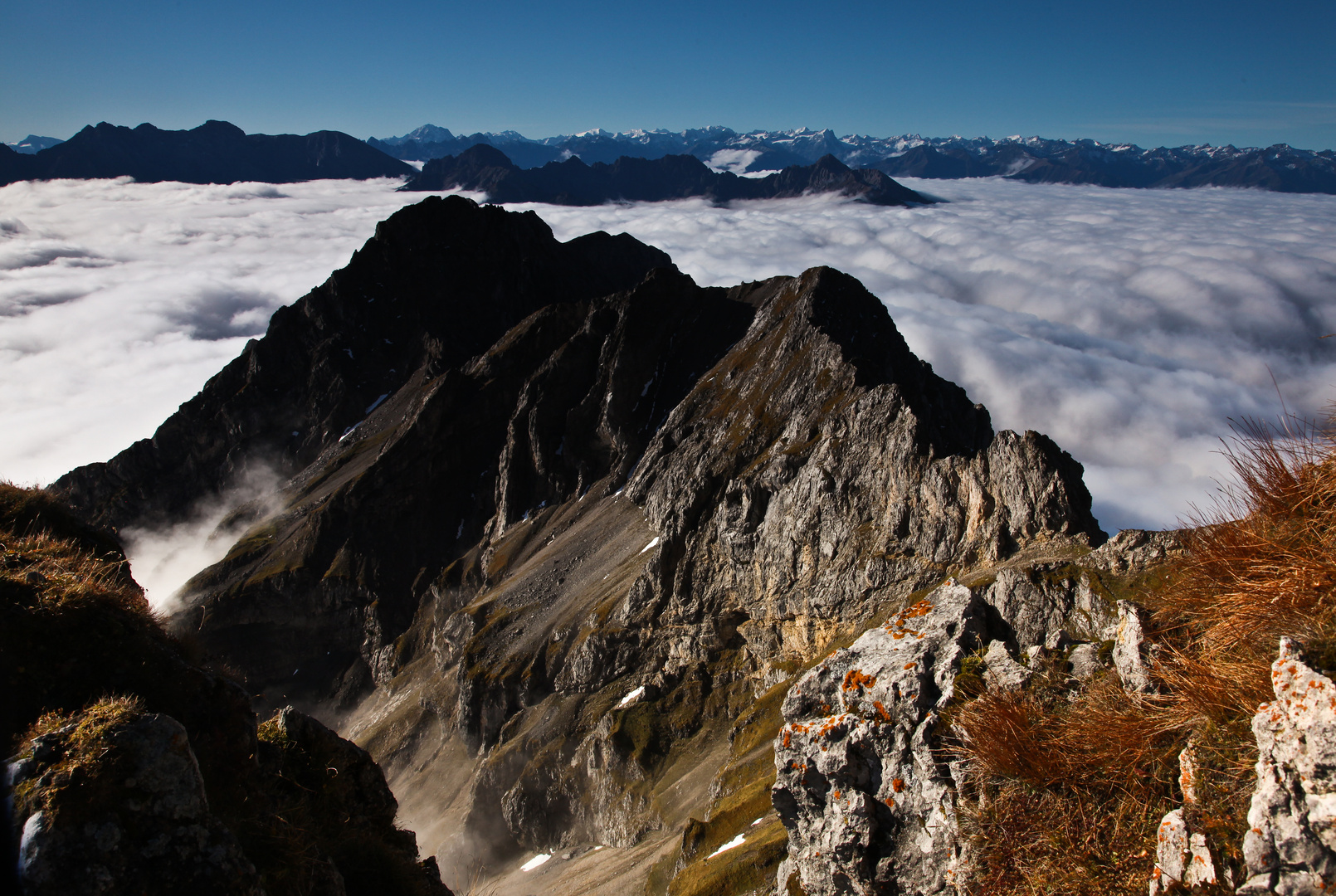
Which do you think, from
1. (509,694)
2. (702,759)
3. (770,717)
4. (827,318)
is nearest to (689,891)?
(770,717)

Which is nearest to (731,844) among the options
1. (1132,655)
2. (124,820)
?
(1132,655)

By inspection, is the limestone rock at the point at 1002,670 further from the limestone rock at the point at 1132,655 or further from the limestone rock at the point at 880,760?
the limestone rock at the point at 1132,655

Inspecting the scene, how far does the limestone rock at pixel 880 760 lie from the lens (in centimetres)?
1531

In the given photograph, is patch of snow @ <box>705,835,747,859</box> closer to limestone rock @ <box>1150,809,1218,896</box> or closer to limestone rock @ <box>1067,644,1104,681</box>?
limestone rock @ <box>1067,644,1104,681</box>

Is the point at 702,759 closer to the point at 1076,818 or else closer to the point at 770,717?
the point at 770,717

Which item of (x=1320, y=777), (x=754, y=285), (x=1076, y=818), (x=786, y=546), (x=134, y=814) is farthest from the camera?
(x=754, y=285)

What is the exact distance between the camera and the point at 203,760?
1139 cm

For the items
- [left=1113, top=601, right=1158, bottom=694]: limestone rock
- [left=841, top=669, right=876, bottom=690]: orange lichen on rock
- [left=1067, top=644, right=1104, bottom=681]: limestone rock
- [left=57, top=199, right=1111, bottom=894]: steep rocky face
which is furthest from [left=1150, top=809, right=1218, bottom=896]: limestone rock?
[left=57, top=199, right=1111, bottom=894]: steep rocky face

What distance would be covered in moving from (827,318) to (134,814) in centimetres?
10710

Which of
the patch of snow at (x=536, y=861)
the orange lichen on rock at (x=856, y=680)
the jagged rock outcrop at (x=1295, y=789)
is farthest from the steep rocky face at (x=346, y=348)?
the jagged rock outcrop at (x=1295, y=789)

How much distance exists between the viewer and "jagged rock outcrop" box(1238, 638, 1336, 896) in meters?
7.13

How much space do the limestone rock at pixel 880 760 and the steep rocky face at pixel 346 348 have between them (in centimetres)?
15940

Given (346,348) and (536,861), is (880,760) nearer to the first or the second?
(536,861)

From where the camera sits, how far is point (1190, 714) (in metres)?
9.09
